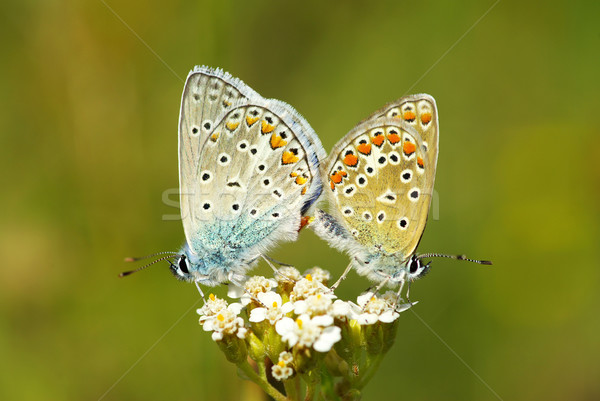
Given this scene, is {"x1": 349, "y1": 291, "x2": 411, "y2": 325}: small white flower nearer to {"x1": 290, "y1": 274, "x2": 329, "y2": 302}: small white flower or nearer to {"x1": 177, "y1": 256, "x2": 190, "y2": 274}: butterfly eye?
{"x1": 290, "y1": 274, "x2": 329, "y2": 302}: small white flower

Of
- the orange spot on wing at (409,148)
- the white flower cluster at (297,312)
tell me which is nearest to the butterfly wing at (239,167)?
the white flower cluster at (297,312)

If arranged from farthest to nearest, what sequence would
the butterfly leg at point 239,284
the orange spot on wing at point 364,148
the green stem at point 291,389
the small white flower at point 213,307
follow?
the orange spot on wing at point 364,148, the butterfly leg at point 239,284, the small white flower at point 213,307, the green stem at point 291,389

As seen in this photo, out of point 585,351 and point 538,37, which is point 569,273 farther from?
point 538,37

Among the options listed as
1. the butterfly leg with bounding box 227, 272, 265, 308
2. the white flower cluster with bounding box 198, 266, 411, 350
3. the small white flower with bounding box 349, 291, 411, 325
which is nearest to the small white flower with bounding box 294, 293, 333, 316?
the white flower cluster with bounding box 198, 266, 411, 350

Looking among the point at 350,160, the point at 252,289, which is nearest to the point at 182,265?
the point at 252,289

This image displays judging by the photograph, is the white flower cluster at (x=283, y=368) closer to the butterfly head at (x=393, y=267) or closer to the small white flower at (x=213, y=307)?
the small white flower at (x=213, y=307)

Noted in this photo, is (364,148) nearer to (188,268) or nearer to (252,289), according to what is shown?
(252,289)
